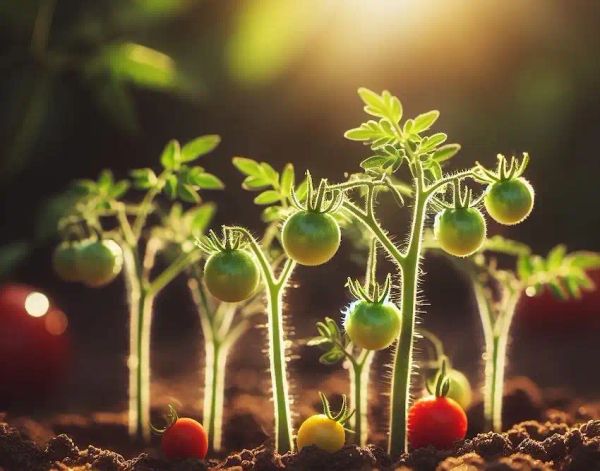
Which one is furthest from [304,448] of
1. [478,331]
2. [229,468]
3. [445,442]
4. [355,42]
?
[355,42]

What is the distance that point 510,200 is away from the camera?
1580mm

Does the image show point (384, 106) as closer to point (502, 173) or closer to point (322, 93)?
point (502, 173)

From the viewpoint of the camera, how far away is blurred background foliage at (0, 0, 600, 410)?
12.7 feet

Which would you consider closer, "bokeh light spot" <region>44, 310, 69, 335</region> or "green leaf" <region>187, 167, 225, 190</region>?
"green leaf" <region>187, 167, 225, 190</region>

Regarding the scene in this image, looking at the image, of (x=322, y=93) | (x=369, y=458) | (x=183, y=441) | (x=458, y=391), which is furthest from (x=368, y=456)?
(x=322, y=93)

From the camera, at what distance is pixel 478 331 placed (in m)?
3.33

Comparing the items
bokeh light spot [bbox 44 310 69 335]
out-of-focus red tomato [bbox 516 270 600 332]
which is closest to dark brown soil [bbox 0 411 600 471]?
bokeh light spot [bbox 44 310 69 335]

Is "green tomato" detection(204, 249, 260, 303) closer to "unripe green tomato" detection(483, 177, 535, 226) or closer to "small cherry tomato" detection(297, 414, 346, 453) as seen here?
"small cherry tomato" detection(297, 414, 346, 453)

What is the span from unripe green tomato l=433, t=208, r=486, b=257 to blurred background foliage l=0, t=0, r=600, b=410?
2.13 metres

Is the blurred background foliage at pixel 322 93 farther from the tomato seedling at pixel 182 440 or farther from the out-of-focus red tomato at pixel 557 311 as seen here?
the tomato seedling at pixel 182 440

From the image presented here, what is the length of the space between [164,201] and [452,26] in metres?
1.38

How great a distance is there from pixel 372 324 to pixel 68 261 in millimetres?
747

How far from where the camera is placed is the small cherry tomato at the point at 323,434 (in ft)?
5.58

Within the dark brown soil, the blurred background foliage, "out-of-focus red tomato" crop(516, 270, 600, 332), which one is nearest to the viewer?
the dark brown soil
